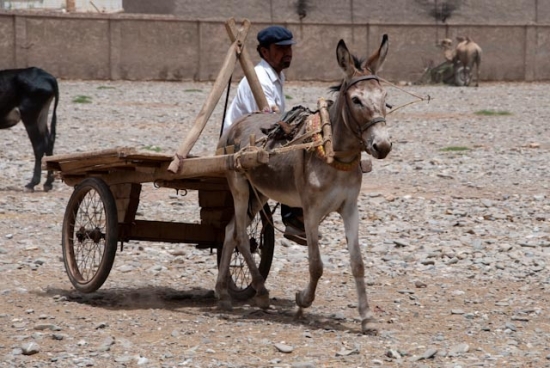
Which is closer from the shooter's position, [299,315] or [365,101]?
[365,101]

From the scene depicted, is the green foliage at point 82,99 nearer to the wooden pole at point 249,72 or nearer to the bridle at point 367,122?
the wooden pole at point 249,72

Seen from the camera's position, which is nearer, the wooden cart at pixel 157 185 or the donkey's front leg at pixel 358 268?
the donkey's front leg at pixel 358 268

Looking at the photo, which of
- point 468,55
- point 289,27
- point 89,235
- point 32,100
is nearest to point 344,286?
point 89,235

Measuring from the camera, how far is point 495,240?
40.5 ft

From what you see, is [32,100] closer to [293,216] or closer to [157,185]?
[157,185]

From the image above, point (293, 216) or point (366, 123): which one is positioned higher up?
point (366, 123)

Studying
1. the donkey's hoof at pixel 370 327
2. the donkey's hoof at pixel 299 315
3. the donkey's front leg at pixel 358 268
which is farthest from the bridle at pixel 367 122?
the donkey's hoof at pixel 299 315

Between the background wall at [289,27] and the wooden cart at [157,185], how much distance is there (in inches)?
1127

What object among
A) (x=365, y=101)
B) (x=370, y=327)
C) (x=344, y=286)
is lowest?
(x=344, y=286)

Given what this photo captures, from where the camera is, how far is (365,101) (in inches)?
307

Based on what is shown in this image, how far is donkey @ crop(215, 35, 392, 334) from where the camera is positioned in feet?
25.6

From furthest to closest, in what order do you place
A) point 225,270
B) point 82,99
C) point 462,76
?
point 462,76 < point 82,99 < point 225,270

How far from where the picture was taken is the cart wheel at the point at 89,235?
9031 millimetres

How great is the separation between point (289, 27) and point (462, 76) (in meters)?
5.95
